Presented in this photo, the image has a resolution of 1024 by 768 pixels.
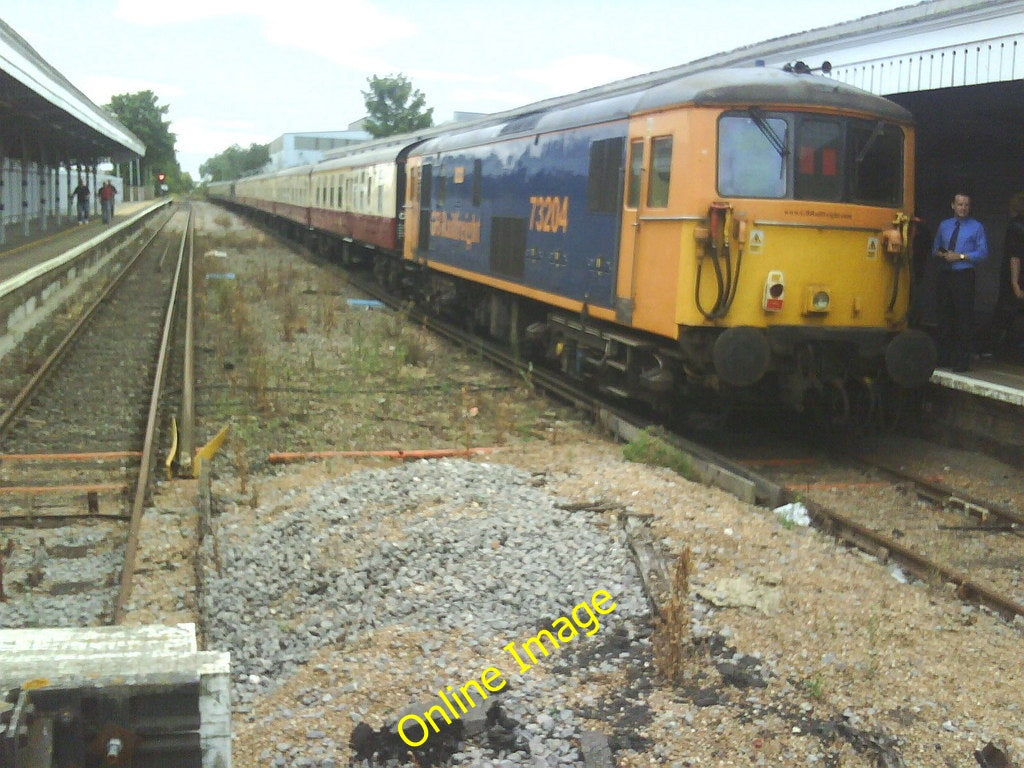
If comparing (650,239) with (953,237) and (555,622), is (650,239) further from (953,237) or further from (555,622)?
(555,622)

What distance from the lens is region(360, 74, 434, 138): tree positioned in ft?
305

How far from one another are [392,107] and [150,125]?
97.1 ft

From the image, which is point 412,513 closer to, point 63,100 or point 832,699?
point 832,699

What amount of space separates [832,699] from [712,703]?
19.7 inches

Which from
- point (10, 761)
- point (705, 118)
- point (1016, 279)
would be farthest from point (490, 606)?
point (1016, 279)

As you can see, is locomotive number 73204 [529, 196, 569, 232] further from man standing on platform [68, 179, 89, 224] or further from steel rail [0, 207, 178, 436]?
man standing on platform [68, 179, 89, 224]

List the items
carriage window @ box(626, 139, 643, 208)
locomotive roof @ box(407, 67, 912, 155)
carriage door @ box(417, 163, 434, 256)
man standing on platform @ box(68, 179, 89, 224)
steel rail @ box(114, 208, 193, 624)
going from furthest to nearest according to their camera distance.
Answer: man standing on platform @ box(68, 179, 89, 224) → carriage door @ box(417, 163, 434, 256) → carriage window @ box(626, 139, 643, 208) → locomotive roof @ box(407, 67, 912, 155) → steel rail @ box(114, 208, 193, 624)

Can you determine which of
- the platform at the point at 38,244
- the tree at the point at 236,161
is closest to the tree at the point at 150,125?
the tree at the point at 236,161

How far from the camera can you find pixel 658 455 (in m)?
8.17

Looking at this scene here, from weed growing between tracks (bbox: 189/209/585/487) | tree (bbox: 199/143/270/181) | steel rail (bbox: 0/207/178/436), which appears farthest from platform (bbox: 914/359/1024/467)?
tree (bbox: 199/143/270/181)

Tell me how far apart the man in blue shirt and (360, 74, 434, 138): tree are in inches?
3385

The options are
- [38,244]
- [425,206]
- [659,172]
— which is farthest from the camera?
[38,244]

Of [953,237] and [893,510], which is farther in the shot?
[953,237]

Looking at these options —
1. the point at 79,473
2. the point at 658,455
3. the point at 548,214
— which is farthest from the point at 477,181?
the point at 79,473
